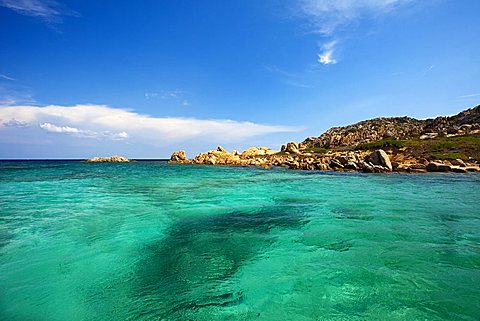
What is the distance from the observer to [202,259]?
Answer: 7621 mm

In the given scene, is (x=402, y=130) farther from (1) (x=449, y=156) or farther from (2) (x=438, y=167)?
(2) (x=438, y=167)

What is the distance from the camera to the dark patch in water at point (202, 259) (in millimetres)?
5508

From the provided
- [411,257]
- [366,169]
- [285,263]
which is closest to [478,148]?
[366,169]

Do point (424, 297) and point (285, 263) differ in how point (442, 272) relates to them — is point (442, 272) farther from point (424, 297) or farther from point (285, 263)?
point (285, 263)

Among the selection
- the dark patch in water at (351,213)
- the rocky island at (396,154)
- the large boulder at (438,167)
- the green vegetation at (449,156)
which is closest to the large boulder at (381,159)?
the rocky island at (396,154)

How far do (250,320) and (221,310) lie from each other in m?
0.62

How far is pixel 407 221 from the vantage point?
11.3 m

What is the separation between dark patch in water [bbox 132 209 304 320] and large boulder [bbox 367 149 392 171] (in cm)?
3102

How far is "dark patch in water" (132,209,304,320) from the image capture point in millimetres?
5508

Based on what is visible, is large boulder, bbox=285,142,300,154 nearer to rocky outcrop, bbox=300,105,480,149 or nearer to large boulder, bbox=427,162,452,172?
rocky outcrop, bbox=300,105,480,149

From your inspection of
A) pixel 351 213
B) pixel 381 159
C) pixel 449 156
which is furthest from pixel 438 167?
pixel 351 213

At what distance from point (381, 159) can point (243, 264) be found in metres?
37.3

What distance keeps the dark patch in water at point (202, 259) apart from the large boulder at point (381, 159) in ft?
102

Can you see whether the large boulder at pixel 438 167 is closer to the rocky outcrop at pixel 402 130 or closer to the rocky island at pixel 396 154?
the rocky island at pixel 396 154
